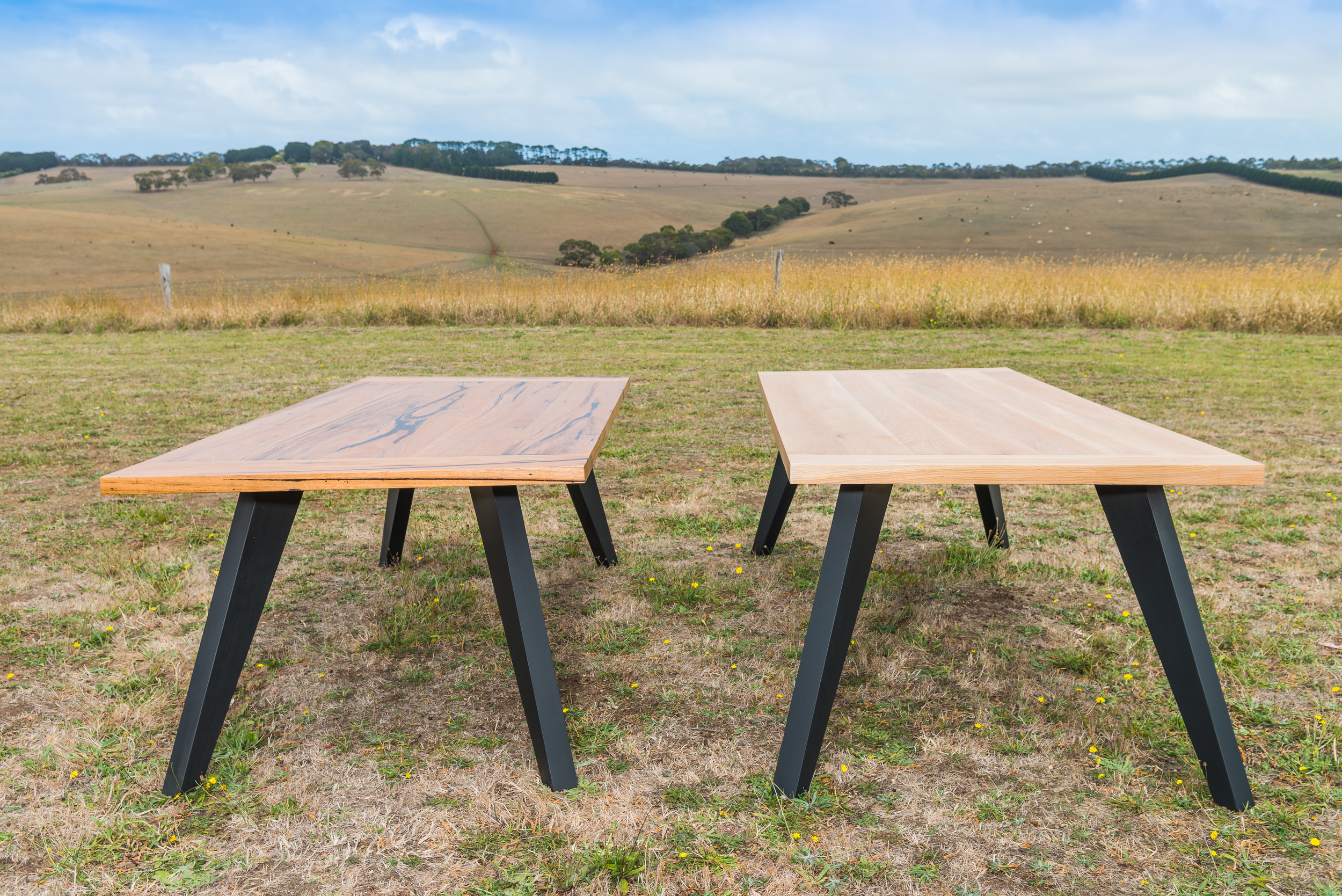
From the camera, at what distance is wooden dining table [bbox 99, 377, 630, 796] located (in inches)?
58.3

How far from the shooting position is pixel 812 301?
10.0m

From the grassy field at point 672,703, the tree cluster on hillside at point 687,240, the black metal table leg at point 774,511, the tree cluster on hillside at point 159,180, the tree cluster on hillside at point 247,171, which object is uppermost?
the tree cluster on hillside at point 247,171

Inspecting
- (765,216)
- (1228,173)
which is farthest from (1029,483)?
(1228,173)

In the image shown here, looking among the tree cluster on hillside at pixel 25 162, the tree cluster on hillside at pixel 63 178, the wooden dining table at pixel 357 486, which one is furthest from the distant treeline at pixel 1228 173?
the tree cluster on hillside at pixel 25 162

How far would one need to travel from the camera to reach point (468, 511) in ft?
11.8

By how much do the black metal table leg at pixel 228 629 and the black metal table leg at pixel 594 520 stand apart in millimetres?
1089

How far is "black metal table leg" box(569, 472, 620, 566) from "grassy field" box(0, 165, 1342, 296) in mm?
18856

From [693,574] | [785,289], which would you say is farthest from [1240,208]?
[693,574]

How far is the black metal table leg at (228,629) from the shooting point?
1643 mm

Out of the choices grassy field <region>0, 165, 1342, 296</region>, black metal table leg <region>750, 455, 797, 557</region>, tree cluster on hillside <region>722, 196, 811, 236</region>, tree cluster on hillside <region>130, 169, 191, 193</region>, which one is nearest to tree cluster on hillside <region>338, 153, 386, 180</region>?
grassy field <region>0, 165, 1342, 296</region>

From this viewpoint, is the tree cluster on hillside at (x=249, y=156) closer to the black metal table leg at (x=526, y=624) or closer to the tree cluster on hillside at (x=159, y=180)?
the tree cluster on hillside at (x=159, y=180)

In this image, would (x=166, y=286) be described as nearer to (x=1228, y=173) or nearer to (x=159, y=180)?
(x=159, y=180)

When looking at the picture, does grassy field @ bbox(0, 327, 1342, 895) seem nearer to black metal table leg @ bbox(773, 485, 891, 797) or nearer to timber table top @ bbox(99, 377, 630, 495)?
black metal table leg @ bbox(773, 485, 891, 797)

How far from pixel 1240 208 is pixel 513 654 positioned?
145 feet
